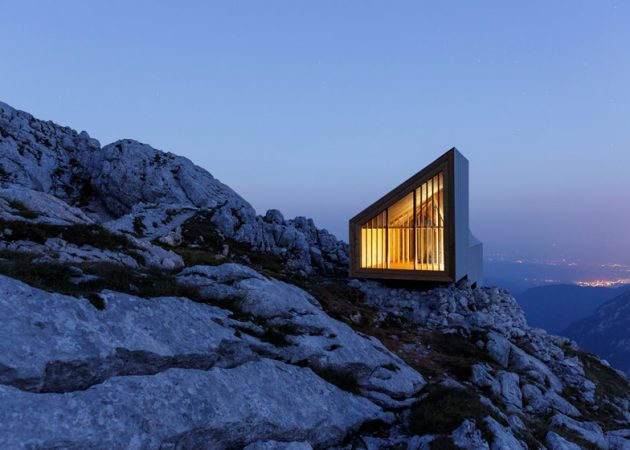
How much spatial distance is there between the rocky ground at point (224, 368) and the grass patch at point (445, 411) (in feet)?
0.17

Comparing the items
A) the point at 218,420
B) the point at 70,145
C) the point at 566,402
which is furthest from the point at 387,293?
the point at 70,145

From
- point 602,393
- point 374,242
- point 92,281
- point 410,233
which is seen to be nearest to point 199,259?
point 92,281

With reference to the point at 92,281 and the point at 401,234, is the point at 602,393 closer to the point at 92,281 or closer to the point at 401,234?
the point at 401,234

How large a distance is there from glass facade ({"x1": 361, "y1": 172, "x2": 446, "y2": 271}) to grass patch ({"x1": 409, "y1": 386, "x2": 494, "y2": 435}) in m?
21.9

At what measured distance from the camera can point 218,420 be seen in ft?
25.1

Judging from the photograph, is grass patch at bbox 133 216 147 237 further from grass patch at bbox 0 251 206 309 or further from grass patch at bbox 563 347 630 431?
grass patch at bbox 563 347 630 431

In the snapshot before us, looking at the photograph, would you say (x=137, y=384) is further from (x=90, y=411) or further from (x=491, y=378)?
(x=491, y=378)

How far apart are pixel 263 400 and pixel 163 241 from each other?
1090 inches

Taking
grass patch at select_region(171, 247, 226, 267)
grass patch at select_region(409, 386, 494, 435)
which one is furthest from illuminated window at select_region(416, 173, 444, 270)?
grass patch at select_region(409, 386, 494, 435)

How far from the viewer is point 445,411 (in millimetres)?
10461

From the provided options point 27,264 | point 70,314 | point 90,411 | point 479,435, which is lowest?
point 479,435

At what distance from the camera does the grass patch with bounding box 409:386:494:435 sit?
32.4 ft

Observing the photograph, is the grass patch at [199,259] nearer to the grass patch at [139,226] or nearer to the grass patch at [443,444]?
the grass patch at [443,444]

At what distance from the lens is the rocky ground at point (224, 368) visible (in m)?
6.81
